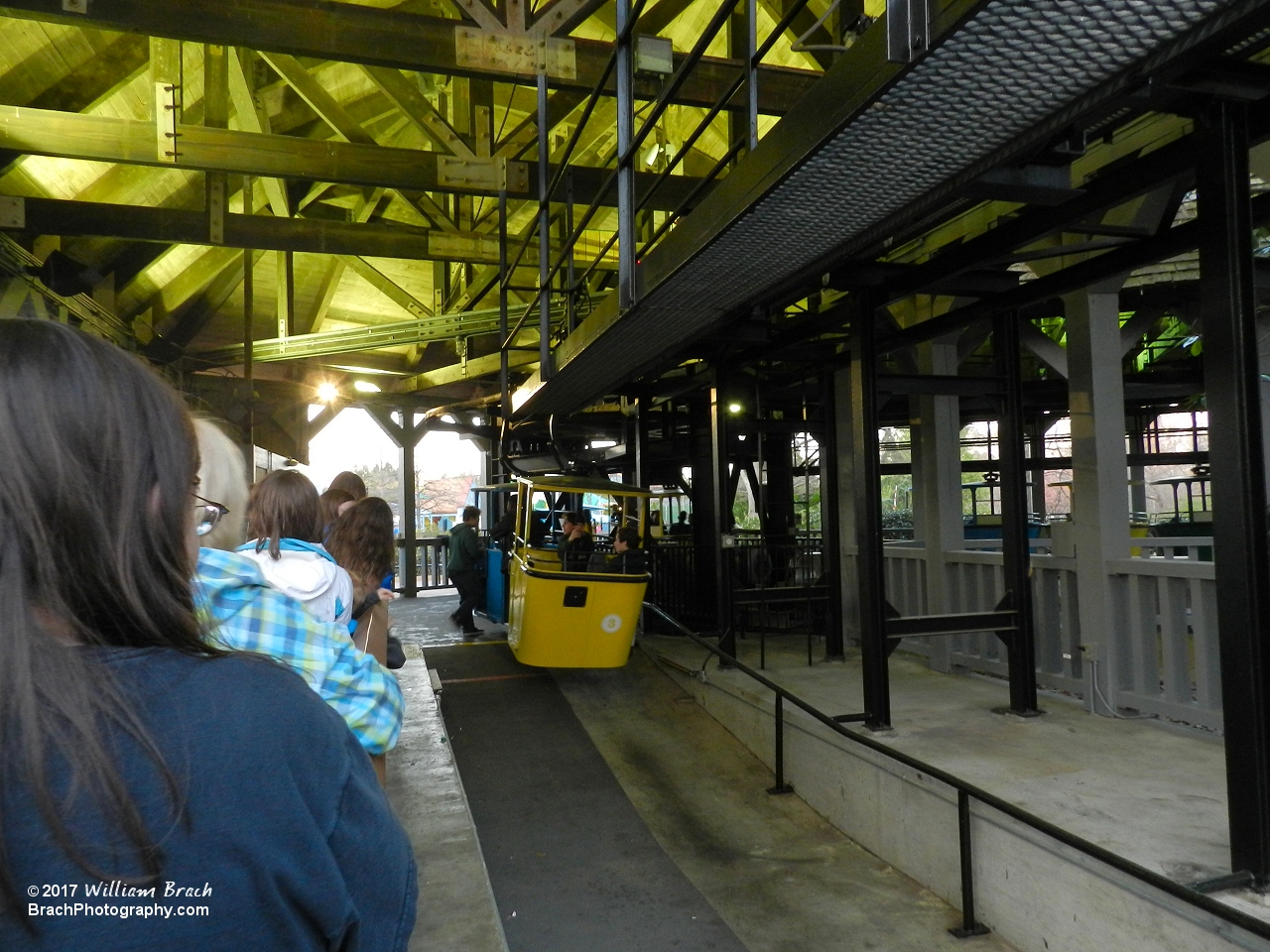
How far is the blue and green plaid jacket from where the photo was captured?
170 centimetres

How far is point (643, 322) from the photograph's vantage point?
5086 mm

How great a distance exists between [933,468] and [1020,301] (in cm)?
239

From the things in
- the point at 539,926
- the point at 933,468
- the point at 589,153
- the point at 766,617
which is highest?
the point at 589,153

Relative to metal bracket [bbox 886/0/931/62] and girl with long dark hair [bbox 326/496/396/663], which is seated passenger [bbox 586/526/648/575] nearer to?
girl with long dark hair [bbox 326/496/396/663]

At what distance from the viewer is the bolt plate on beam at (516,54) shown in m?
5.34

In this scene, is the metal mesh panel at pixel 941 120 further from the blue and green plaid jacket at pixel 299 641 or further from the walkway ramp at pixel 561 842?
the walkway ramp at pixel 561 842

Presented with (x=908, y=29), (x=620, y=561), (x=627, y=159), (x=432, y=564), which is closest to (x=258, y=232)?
(x=620, y=561)

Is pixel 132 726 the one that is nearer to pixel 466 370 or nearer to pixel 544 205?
pixel 544 205

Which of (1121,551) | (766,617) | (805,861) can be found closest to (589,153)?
(766,617)

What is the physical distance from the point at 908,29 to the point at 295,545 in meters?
2.45

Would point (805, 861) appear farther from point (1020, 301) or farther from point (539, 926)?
point (1020, 301)

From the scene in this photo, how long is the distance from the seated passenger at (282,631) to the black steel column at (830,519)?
636cm

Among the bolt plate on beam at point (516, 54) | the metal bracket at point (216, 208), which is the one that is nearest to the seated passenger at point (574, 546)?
the metal bracket at point (216, 208)

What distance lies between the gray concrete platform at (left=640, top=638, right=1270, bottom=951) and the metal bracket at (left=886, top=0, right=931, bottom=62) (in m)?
2.92
